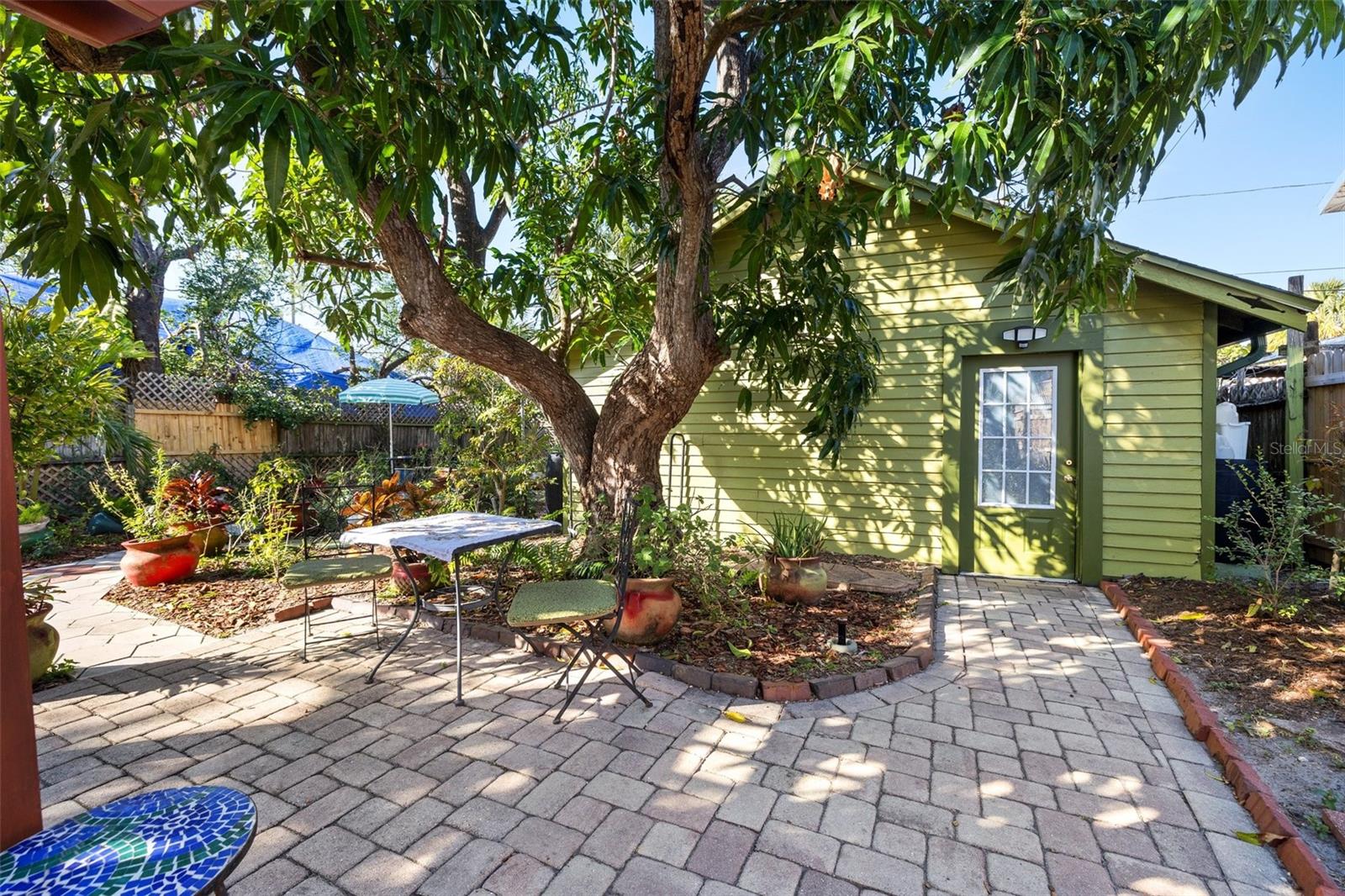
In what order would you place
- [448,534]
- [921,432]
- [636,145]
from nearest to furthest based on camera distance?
[448,534] < [636,145] < [921,432]

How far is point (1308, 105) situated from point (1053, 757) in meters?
8.62

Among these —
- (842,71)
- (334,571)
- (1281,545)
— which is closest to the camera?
(842,71)

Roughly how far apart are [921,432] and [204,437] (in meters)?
10.1

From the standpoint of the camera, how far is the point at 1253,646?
352 centimetres

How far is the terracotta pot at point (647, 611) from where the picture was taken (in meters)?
3.51

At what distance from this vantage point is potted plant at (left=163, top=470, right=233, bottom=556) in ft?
16.9

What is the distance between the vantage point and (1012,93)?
82.1 inches

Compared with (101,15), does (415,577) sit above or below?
below

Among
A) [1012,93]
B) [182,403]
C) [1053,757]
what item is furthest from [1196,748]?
[182,403]

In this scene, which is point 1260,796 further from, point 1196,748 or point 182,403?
point 182,403

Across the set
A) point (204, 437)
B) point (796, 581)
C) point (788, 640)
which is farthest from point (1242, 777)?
point (204, 437)

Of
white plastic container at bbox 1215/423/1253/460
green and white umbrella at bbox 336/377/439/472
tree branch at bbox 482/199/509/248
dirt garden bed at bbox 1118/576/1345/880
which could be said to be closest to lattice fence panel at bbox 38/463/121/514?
green and white umbrella at bbox 336/377/439/472

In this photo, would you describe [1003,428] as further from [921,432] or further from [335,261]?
[335,261]

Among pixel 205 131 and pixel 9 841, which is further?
pixel 205 131
